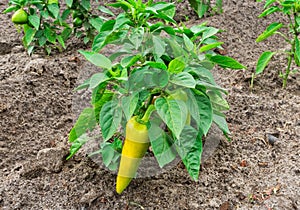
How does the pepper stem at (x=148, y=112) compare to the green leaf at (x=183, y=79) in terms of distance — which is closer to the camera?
the green leaf at (x=183, y=79)

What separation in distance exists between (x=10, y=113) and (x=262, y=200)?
1585 mm

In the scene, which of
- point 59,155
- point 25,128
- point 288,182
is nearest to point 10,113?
point 25,128

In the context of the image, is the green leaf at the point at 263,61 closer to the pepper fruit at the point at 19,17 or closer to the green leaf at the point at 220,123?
the green leaf at the point at 220,123

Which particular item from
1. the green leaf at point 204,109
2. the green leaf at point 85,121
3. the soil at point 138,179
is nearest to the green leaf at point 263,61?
the soil at point 138,179

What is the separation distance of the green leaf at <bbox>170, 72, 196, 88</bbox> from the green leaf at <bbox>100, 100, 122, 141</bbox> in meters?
0.26

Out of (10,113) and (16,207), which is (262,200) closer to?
(16,207)

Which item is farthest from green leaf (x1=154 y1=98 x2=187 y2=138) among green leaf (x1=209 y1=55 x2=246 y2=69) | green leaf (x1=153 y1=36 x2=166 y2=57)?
green leaf (x1=209 y1=55 x2=246 y2=69)

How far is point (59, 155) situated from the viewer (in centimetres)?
224

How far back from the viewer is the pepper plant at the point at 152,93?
1.65 m

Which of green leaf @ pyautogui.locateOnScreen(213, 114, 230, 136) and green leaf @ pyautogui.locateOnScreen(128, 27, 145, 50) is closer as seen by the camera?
green leaf @ pyautogui.locateOnScreen(128, 27, 145, 50)

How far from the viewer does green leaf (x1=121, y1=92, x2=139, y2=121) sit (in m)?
1.61

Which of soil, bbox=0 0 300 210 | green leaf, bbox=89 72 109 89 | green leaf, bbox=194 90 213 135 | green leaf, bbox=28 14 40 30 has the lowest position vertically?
soil, bbox=0 0 300 210

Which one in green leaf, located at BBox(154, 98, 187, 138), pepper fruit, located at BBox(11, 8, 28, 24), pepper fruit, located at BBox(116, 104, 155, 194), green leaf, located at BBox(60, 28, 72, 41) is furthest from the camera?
green leaf, located at BBox(60, 28, 72, 41)

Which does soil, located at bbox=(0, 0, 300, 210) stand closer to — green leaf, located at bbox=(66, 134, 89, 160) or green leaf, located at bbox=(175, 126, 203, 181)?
green leaf, located at bbox=(66, 134, 89, 160)
